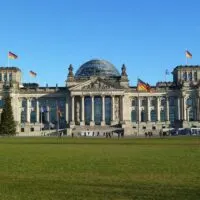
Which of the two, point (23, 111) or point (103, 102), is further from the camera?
point (23, 111)

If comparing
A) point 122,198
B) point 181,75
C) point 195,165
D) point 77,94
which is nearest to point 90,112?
point 77,94

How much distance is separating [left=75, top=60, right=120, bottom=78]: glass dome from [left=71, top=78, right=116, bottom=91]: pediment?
13144mm

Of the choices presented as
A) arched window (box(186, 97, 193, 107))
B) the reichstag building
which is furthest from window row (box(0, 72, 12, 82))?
arched window (box(186, 97, 193, 107))

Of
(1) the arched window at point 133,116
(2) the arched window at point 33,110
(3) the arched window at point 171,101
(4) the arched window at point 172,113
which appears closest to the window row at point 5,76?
(2) the arched window at point 33,110

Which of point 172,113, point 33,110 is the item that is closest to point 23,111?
point 33,110

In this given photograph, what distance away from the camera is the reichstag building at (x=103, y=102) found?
16675cm

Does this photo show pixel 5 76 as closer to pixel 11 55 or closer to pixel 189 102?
pixel 11 55

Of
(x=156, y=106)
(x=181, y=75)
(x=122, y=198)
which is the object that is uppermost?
(x=181, y=75)

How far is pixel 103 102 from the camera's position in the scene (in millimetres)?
167125

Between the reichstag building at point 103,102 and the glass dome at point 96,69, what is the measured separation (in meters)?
2.70

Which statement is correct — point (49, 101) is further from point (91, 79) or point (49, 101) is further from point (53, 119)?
point (91, 79)

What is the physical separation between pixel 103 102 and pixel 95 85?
6.33m

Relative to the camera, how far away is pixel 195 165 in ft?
97.9

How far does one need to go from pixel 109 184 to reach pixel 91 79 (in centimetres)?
14664
